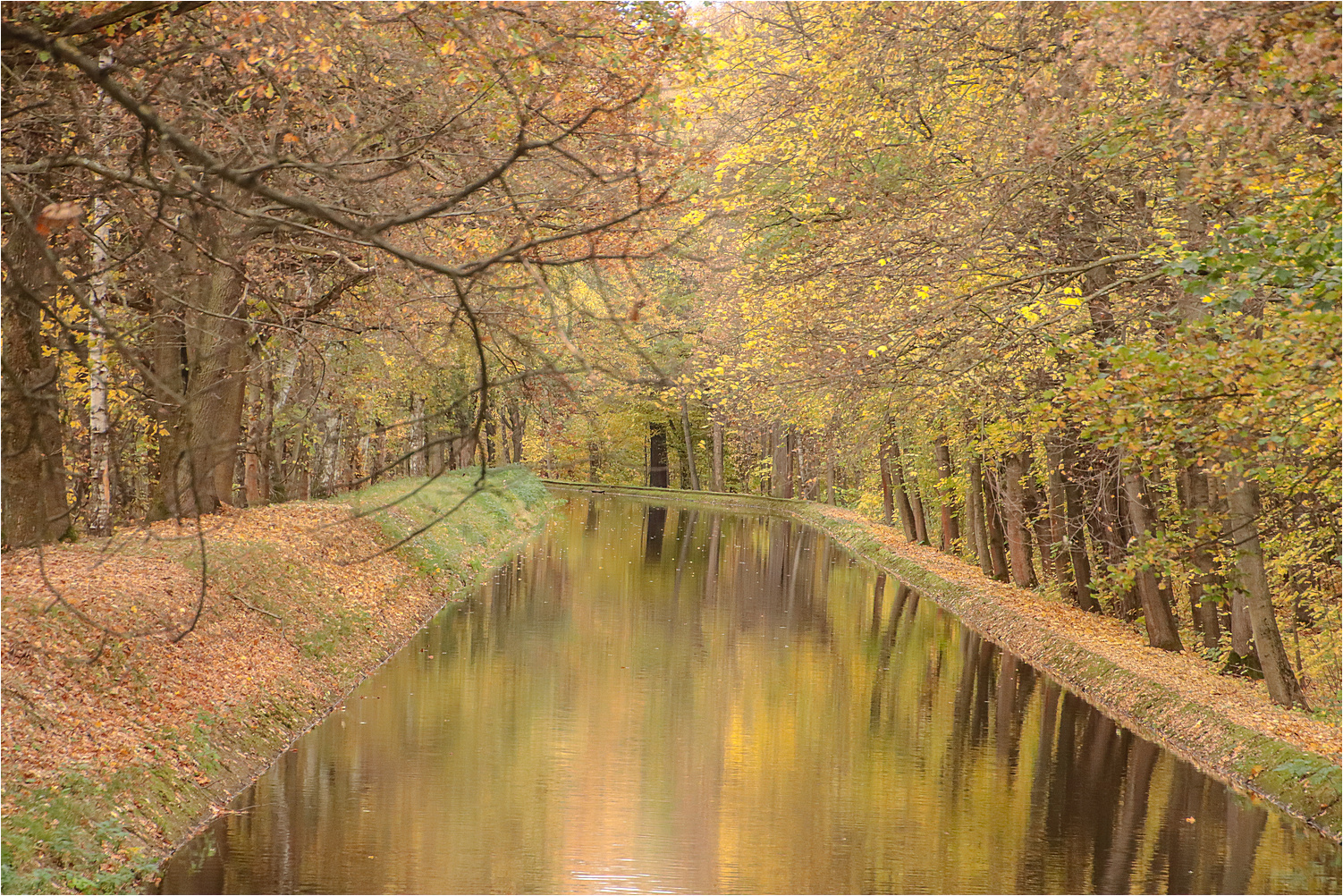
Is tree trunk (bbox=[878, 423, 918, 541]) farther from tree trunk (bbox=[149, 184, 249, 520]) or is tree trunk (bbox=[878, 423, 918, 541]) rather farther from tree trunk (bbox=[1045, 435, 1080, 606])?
tree trunk (bbox=[149, 184, 249, 520])

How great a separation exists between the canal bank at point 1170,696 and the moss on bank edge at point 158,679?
9.43 meters

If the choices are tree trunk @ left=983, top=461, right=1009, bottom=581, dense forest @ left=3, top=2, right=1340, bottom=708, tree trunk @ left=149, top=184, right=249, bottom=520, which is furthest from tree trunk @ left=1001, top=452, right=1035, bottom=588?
tree trunk @ left=149, top=184, right=249, bottom=520

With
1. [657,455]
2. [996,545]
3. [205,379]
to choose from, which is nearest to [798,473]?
[657,455]

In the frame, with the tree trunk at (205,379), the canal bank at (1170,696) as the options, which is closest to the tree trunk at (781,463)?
the canal bank at (1170,696)

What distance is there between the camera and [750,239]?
2461 centimetres

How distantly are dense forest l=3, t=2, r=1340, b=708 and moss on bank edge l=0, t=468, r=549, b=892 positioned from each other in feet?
3.86

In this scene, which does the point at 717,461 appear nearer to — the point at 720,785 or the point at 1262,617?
the point at 1262,617

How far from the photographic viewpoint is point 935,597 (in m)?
30.6

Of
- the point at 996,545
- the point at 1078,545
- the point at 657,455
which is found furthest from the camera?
the point at 657,455

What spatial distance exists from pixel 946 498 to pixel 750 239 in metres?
12.8

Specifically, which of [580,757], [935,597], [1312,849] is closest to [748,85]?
[580,757]

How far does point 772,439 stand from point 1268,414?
5520cm

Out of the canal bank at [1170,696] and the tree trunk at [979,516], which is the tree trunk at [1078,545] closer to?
the canal bank at [1170,696]

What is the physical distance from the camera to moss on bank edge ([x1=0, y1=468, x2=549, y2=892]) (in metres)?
9.18
